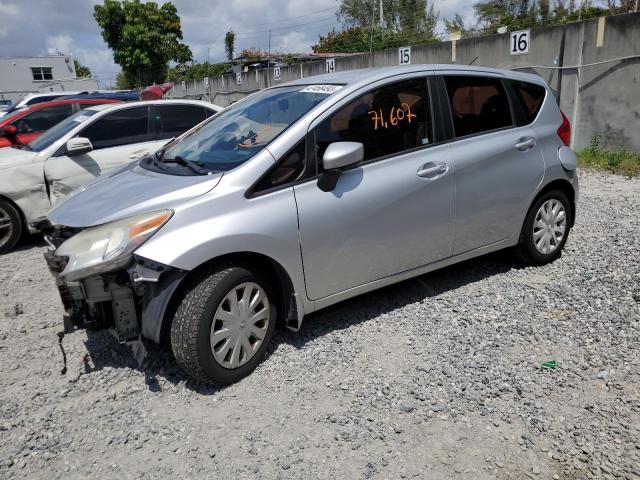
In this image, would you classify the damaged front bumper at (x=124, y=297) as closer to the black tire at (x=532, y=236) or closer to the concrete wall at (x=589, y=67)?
the black tire at (x=532, y=236)

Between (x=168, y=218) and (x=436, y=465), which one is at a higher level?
(x=168, y=218)

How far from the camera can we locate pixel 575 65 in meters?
10.5

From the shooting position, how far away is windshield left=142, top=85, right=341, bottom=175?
11.8ft

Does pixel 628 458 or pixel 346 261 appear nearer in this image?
pixel 628 458

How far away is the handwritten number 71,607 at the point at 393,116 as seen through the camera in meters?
3.84

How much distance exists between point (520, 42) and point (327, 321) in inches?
379

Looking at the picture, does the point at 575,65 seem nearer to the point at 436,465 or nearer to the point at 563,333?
the point at 563,333

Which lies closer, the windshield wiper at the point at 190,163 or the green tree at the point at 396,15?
the windshield wiper at the point at 190,163

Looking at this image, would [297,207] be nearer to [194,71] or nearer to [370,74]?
[370,74]

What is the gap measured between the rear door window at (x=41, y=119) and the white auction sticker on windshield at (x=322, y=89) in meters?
7.54

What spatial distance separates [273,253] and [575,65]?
9.50 meters

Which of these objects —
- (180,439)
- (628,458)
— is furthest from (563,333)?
(180,439)

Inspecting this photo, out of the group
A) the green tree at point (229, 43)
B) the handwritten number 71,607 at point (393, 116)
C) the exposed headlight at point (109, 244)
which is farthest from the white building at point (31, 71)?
the exposed headlight at point (109, 244)

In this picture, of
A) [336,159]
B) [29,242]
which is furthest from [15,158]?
[336,159]
